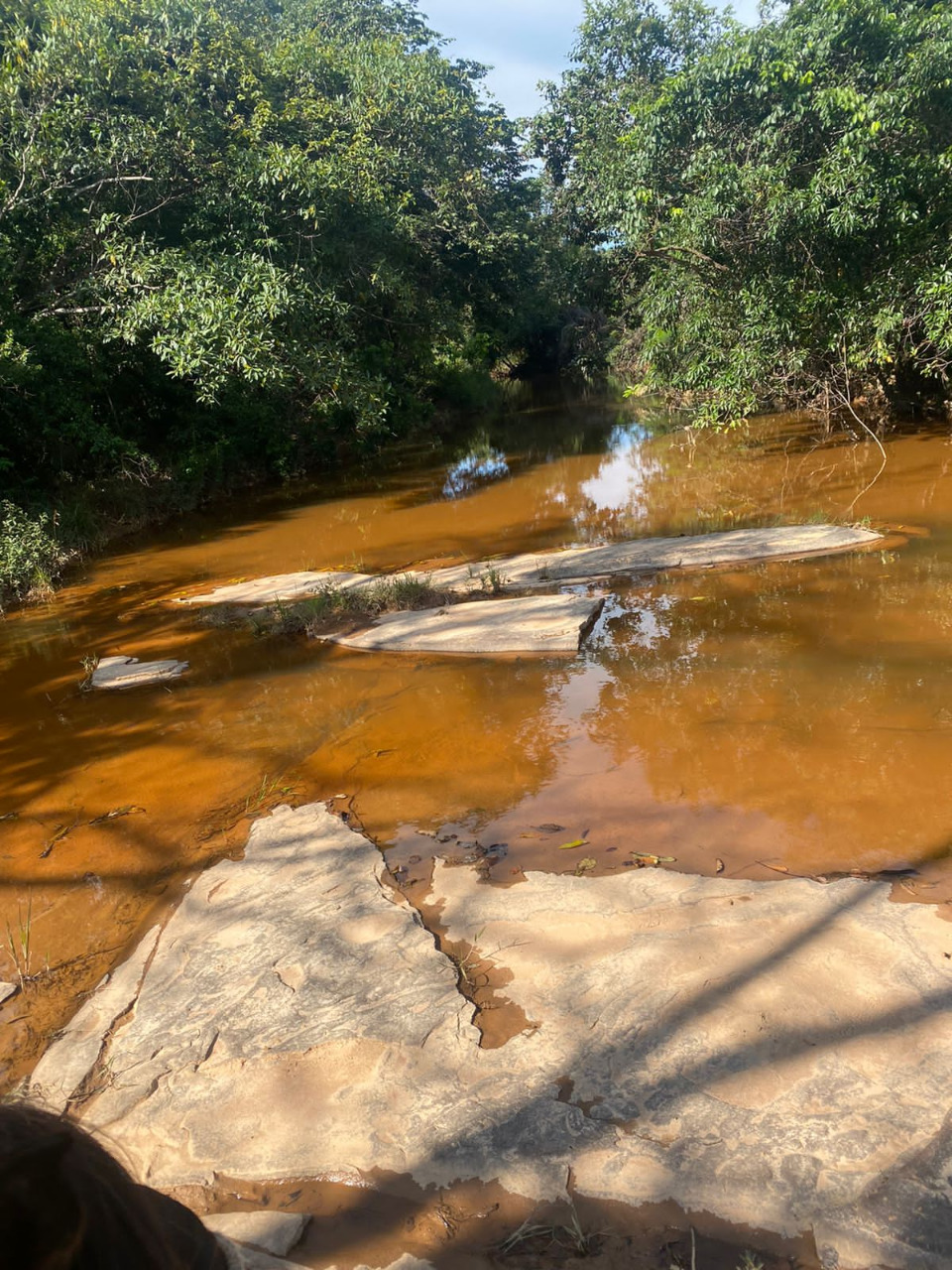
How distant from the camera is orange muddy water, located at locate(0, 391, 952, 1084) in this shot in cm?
303

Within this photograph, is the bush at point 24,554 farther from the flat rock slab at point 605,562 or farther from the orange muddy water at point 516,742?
the flat rock slab at point 605,562

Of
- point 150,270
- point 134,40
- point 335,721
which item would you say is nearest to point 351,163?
point 134,40

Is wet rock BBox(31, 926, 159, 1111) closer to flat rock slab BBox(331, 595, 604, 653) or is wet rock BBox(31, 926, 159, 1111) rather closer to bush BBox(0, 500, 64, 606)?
flat rock slab BBox(331, 595, 604, 653)

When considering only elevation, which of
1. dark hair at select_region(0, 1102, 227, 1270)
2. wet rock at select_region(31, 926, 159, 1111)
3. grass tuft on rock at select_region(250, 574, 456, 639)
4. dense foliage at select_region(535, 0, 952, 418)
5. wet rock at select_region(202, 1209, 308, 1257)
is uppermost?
dense foliage at select_region(535, 0, 952, 418)

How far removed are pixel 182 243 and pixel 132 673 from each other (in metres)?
7.30

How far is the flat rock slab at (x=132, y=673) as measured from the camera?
5609mm

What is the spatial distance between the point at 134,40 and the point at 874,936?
40.7 ft

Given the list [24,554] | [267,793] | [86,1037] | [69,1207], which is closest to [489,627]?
[267,793]

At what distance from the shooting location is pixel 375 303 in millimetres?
14852

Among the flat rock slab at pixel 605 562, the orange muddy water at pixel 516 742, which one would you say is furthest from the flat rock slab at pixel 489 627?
the flat rock slab at pixel 605 562

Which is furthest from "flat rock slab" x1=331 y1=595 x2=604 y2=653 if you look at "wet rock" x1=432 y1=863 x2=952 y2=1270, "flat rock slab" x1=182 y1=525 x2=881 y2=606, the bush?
the bush

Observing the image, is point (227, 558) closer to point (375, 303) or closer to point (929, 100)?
point (375, 303)

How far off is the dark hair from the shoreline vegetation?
28.3 ft

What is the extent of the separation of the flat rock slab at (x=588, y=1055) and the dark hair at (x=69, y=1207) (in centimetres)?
133
